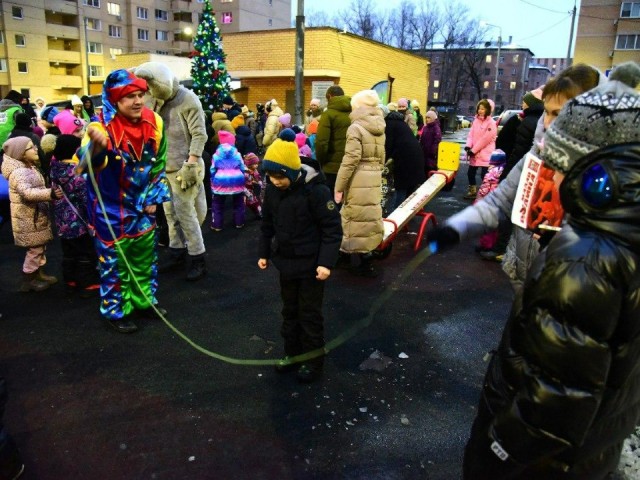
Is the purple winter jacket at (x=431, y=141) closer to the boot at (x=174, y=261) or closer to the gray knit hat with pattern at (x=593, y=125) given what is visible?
the boot at (x=174, y=261)

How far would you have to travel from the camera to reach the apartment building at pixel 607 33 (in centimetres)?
4922

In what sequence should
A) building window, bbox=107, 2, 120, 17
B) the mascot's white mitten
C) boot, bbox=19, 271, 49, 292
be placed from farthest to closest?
building window, bbox=107, 2, 120, 17 → the mascot's white mitten → boot, bbox=19, 271, 49, 292

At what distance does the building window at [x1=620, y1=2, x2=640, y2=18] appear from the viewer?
160ft

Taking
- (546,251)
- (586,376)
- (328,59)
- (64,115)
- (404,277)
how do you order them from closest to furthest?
(586,376) → (546,251) → (404,277) → (64,115) → (328,59)

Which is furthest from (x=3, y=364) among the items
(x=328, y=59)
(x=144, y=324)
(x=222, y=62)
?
(x=328, y=59)

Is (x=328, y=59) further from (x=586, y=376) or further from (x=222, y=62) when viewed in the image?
(x=586, y=376)

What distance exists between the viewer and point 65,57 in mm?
50625

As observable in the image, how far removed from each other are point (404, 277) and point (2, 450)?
4.58 metres

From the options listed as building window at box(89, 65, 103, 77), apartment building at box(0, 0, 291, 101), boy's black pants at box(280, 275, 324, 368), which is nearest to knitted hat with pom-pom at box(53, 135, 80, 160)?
boy's black pants at box(280, 275, 324, 368)

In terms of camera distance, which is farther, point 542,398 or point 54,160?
point 54,160

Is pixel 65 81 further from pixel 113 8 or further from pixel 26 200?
pixel 26 200

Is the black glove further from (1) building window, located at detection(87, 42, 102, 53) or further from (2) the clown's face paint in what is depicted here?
(1) building window, located at detection(87, 42, 102, 53)

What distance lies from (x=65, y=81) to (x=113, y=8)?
42.3ft

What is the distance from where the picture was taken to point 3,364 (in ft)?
12.9
